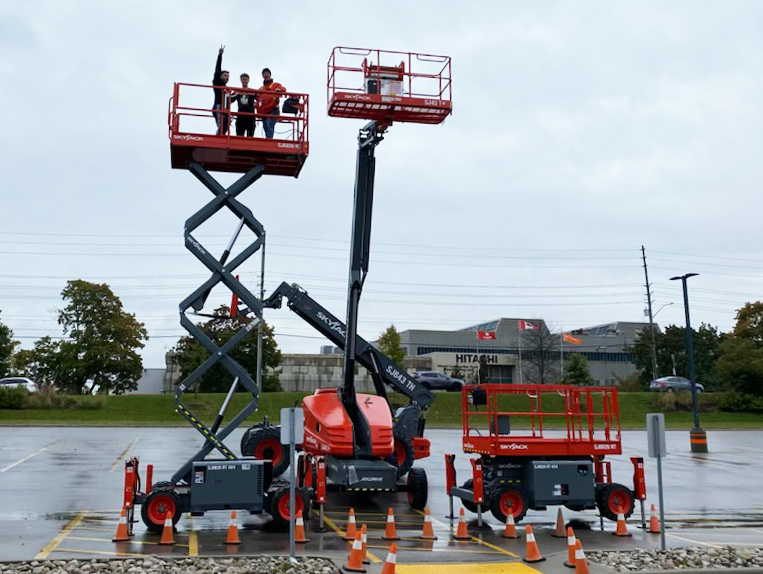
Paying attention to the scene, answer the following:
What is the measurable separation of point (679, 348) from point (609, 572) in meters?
78.2

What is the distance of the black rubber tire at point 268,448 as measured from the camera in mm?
16891

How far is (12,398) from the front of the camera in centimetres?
4775

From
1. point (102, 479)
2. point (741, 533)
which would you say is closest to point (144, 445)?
point (102, 479)

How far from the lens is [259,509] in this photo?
42.8 feet

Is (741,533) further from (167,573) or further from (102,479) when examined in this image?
(102,479)

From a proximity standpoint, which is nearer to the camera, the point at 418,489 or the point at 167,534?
the point at 167,534

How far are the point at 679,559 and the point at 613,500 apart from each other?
4167 millimetres

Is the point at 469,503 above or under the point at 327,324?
under

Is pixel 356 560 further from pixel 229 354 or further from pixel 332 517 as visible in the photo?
pixel 229 354

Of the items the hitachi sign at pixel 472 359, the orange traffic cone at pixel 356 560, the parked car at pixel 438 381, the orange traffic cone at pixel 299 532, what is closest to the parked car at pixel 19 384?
the parked car at pixel 438 381

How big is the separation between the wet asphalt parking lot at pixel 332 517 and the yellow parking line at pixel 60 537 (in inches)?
0.7

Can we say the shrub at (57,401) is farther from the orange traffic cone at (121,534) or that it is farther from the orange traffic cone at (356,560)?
the orange traffic cone at (356,560)

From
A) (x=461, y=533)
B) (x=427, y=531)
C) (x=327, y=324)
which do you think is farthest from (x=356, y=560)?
(x=327, y=324)

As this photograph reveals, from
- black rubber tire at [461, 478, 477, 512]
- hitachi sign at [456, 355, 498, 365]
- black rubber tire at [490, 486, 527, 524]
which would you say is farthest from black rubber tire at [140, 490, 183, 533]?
hitachi sign at [456, 355, 498, 365]
